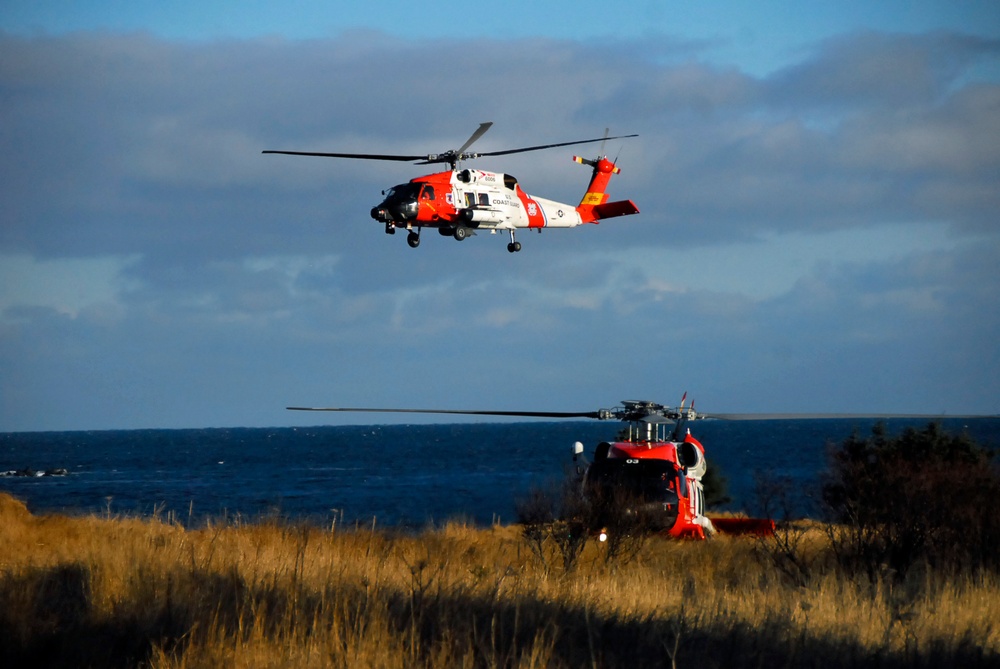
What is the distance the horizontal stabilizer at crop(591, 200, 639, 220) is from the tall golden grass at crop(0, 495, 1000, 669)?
1407cm

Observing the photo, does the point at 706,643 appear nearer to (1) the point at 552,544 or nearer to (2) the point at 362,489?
(1) the point at 552,544

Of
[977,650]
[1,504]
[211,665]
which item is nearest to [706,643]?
[977,650]

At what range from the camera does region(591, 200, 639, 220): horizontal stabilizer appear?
80.2 ft

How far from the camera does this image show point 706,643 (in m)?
7.75

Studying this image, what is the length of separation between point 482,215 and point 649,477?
683 cm

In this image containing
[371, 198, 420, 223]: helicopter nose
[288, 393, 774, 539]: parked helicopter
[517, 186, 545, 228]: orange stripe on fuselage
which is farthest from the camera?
[517, 186, 545, 228]: orange stripe on fuselage

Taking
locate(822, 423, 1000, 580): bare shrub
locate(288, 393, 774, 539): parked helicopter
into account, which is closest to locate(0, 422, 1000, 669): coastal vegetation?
locate(822, 423, 1000, 580): bare shrub

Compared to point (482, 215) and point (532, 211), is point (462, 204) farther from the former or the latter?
point (532, 211)

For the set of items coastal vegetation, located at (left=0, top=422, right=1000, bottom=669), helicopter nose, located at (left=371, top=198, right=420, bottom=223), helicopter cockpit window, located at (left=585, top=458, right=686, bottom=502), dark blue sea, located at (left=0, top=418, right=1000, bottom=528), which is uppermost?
helicopter nose, located at (left=371, top=198, right=420, bottom=223)

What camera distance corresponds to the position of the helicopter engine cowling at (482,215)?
70.2 ft

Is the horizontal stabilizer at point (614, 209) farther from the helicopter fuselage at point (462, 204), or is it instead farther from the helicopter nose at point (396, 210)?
the helicopter nose at point (396, 210)

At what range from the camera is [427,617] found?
7.91 metres

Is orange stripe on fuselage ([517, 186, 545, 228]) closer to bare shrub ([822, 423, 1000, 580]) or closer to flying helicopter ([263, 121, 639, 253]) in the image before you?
flying helicopter ([263, 121, 639, 253])

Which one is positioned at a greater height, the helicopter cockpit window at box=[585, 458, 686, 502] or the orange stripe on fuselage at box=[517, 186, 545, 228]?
the orange stripe on fuselage at box=[517, 186, 545, 228]
